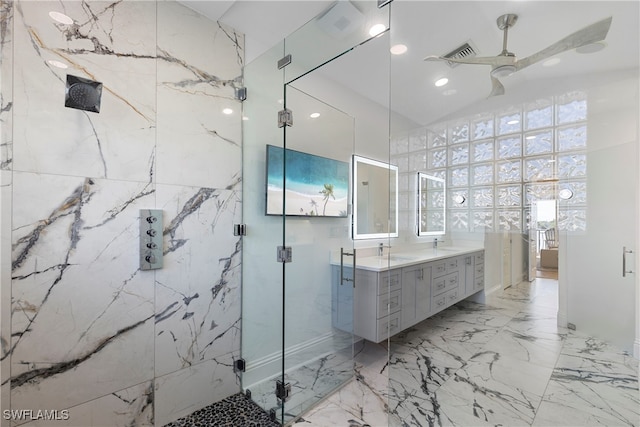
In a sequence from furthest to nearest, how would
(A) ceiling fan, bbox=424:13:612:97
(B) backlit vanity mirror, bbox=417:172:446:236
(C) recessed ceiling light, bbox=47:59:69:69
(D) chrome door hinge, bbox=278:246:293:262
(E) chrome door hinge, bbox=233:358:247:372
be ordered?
(B) backlit vanity mirror, bbox=417:172:446:236 < (E) chrome door hinge, bbox=233:358:247:372 < (D) chrome door hinge, bbox=278:246:293:262 < (A) ceiling fan, bbox=424:13:612:97 < (C) recessed ceiling light, bbox=47:59:69:69

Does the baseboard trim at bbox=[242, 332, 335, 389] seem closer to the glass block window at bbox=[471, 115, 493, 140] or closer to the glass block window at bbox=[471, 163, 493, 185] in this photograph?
the glass block window at bbox=[471, 163, 493, 185]

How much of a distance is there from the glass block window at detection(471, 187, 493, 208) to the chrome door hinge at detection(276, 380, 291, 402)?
6.27 ft

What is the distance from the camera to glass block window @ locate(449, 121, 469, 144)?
82.7 inches

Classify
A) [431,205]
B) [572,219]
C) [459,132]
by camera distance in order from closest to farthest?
[572,219]
[459,132]
[431,205]

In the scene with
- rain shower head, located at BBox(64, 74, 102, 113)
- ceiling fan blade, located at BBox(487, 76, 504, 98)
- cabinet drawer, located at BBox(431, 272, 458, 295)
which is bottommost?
cabinet drawer, located at BBox(431, 272, 458, 295)

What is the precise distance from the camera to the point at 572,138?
1.56 m

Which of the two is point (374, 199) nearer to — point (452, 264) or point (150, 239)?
point (452, 264)

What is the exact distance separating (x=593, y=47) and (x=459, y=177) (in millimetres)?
1010

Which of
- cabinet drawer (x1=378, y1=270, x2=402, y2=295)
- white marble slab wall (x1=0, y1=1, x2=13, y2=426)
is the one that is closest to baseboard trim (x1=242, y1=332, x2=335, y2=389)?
cabinet drawer (x1=378, y1=270, x2=402, y2=295)

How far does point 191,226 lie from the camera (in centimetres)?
180

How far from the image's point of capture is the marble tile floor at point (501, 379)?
1.43 metres

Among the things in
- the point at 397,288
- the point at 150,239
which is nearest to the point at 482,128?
the point at 397,288

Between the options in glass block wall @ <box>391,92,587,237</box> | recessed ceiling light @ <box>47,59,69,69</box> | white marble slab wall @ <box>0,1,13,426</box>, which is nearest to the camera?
white marble slab wall @ <box>0,1,13,426</box>

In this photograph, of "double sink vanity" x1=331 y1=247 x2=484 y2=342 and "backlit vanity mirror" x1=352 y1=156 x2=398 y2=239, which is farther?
"backlit vanity mirror" x1=352 y1=156 x2=398 y2=239
